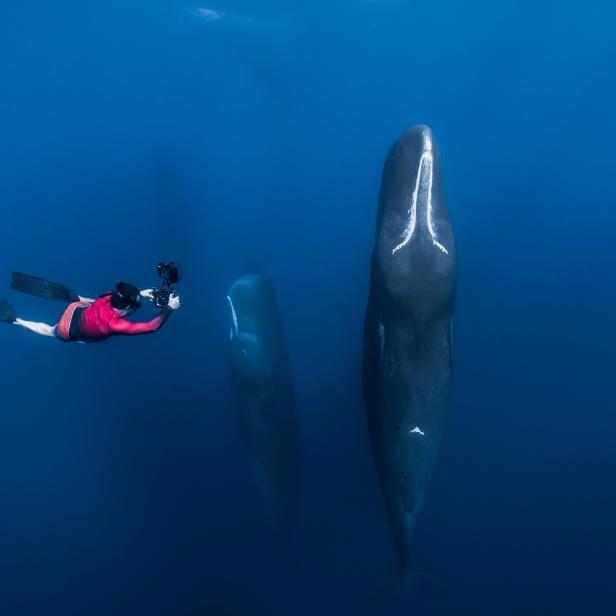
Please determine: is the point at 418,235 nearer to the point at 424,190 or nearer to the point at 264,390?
the point at 424,190

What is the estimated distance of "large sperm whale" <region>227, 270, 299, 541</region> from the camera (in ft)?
25.7

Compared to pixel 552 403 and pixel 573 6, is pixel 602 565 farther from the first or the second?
pixel 573 6

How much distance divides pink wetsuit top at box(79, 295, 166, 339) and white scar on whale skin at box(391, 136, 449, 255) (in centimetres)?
314

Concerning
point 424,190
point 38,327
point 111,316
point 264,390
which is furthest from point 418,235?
point 38,327

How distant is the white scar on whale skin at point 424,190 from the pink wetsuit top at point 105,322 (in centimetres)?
314

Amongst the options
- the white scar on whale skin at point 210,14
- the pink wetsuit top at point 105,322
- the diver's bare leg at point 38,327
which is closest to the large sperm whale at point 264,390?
the pink wetsuit top at point 105,322

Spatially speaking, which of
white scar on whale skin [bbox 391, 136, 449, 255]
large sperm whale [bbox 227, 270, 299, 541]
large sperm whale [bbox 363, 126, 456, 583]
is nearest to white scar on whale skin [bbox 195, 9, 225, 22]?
large sperm whale [bbox 227, 270, 299, 541]

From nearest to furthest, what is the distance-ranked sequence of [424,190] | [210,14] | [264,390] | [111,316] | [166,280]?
[424,190] → [166,280] → [111,316] → [264,390] → [210,14]

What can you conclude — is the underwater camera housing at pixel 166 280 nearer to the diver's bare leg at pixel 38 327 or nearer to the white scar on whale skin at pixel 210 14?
the diver's bare leg at pixel 38 327

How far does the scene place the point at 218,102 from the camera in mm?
20953

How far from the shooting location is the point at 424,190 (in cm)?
537

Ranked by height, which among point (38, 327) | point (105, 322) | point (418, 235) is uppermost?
point (418, 235)

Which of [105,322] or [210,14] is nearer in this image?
[105,322]

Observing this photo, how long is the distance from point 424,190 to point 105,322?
3.99m
